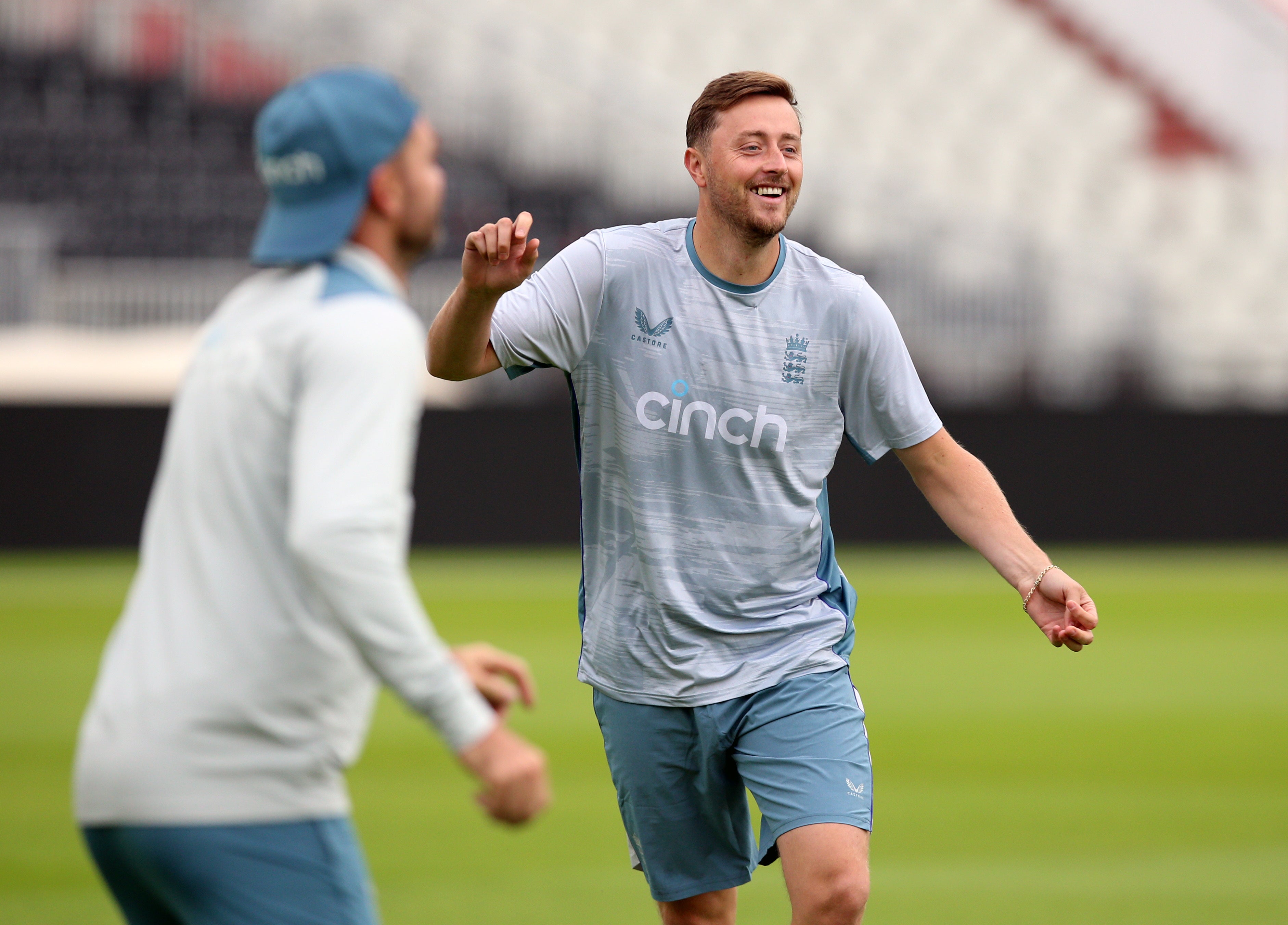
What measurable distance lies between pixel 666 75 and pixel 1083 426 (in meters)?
10.8

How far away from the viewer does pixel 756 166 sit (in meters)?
4.23

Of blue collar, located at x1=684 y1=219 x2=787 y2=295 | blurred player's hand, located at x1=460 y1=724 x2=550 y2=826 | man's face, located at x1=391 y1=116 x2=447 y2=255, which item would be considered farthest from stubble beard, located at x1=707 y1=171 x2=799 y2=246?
blurred player's hand, located at x1=460 y1=724 x2=550 y2=826

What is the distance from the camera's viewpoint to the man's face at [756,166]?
4207 millimetres

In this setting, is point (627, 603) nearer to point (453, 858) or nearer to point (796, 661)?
point (796, 661)

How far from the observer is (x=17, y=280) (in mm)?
18891

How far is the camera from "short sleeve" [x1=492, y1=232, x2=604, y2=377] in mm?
4184

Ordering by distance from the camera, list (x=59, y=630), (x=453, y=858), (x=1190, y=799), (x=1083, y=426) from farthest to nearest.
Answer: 1. (x=1083, y=426)
2. (x=59, y=630)
3. (x=1190, y=799)
4. (x=453, y=858)

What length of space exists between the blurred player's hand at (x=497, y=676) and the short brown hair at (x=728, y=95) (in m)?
2.06

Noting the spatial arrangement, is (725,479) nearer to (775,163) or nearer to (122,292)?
(775,163)

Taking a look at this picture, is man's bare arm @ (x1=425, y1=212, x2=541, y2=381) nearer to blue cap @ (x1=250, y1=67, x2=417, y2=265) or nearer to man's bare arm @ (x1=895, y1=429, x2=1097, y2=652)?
blue cap @ (x1=250, y1=67, x2=417, y2=265)

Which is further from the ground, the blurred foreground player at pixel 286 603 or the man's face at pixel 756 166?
the man's face at pixel 756 166

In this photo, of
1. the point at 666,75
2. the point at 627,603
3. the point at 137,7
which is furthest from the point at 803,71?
the point at 627,603

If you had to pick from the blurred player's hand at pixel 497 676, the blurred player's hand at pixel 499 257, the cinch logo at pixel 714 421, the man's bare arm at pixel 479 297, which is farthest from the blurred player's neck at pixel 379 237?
the cinch logo at pixel 714 421

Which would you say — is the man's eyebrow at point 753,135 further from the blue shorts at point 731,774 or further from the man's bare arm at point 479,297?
the blue shorts at point 731,774
